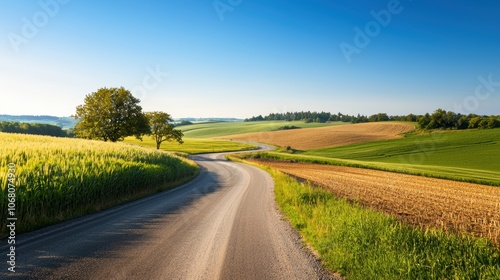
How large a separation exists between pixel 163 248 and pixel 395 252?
5.34 metres

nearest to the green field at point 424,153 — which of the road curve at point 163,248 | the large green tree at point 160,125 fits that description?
the large green tree at point 160,125

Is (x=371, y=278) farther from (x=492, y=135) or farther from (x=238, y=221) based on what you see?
(x=492, y=135)

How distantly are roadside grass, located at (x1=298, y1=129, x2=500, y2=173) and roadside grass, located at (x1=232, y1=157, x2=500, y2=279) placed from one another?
2059 inches

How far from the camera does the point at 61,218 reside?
9.51 meters

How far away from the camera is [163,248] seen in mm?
7289

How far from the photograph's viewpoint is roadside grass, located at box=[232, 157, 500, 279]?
5.24 m

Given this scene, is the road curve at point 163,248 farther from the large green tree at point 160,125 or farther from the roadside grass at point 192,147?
the large green tree at point 160,125

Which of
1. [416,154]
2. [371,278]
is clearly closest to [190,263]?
[371,278]

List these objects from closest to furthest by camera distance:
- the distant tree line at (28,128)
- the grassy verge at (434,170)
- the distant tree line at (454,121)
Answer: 1. the grassy verge at (434,170)
2. the distant tree line at (454,121)
3. the distant tree line at (28,128)

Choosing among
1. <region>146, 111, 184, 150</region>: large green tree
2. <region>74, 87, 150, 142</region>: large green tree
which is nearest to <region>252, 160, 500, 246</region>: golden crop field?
<region>74, 87, 150, 142</region>: large green tree

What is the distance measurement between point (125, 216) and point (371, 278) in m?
8.61

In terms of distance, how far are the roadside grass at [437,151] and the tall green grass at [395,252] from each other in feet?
172

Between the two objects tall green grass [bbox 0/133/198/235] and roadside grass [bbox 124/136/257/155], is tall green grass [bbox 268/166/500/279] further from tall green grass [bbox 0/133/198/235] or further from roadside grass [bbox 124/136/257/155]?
roadside grass [bbox 124/136/257/155]

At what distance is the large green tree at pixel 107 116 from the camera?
48312mm
